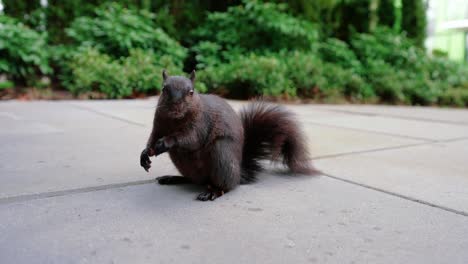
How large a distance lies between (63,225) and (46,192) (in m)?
0.44

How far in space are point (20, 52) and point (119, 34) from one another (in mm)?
1642

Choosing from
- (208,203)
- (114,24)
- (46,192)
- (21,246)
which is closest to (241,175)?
(208,203)

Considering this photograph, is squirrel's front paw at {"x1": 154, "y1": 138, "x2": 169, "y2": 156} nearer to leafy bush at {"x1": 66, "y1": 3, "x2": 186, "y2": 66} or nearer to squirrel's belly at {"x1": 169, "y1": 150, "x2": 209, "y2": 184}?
squirrel's belly at {"x1": 169, "y1": 150, "x2": 209, "y2": 184}

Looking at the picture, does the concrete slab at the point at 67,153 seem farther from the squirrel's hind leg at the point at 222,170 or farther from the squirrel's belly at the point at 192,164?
the squirrel's hind leg at the point at 222,170

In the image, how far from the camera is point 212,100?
2.03m

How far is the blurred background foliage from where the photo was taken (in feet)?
22.5

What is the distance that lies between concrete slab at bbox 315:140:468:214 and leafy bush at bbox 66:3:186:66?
548 centimetres

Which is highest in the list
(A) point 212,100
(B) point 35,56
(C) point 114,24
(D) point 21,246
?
(C) point 114,24

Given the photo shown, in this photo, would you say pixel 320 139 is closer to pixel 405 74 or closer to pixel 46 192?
pixel 46 192

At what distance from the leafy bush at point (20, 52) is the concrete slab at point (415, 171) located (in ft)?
19.3

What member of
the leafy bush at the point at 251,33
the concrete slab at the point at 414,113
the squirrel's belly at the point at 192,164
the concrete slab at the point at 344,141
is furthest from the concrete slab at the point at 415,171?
the leafy bush at the point at 251,33

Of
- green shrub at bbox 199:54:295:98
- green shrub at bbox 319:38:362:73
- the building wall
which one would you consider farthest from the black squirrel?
the building wall

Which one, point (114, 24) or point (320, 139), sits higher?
point (114, 24)

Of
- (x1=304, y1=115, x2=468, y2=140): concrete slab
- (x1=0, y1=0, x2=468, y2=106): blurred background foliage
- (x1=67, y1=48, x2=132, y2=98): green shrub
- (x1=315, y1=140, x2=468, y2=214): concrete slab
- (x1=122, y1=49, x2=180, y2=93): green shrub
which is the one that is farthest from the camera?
(x1=0, y1=0, x2=468, y2=106): blurred background foliage
